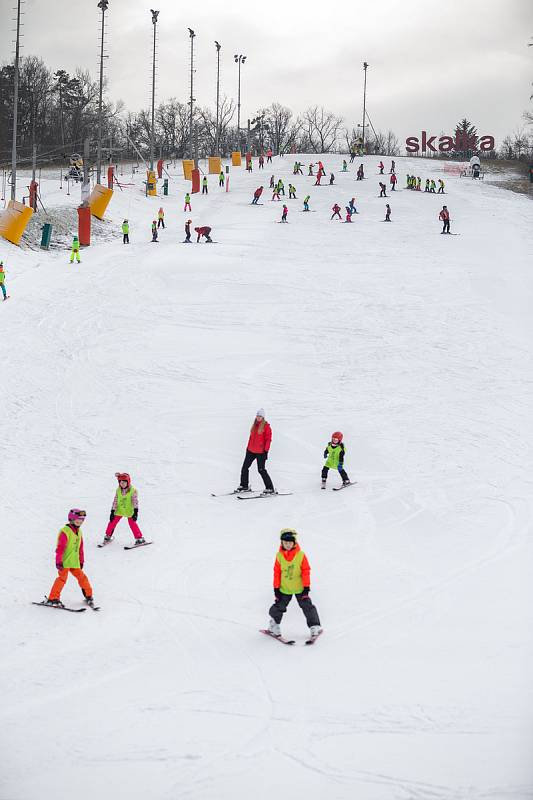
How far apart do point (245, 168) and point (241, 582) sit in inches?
2110

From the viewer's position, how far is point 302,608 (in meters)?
8.34

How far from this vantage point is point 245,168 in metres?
60.1

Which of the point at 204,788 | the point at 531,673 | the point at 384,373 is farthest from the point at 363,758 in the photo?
the point at 384,373

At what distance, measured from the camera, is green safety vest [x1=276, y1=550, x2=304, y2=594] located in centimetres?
829

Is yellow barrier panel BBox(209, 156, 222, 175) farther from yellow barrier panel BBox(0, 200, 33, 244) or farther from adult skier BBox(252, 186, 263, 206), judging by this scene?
yellow barrier panel BBox(0, 200, 33, 244)

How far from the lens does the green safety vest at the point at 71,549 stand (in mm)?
9102

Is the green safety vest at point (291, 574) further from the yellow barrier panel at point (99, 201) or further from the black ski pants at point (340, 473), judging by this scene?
the yellow barrier panel at point (99, 201)

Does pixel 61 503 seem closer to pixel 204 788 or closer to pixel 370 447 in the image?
pixel 370 447

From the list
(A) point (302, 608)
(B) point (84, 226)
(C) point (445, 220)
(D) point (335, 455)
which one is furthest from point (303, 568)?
(C) point (445, 220)

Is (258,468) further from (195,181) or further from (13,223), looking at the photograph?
(195,181)

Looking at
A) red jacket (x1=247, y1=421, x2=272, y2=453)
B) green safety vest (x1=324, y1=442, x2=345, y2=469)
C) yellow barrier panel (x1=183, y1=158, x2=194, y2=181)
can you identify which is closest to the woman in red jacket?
red jacket (x1=247, y1=421, x2=272, y2=453)

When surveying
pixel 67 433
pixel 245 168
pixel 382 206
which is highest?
pixel 245 168

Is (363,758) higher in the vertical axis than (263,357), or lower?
lower

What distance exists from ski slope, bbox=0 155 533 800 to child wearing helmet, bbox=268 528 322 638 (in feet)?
0.94
